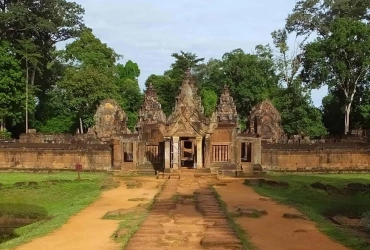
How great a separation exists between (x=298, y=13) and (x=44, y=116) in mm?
33072

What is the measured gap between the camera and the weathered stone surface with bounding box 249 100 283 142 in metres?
44.2

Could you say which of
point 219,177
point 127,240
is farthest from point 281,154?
point 127,240

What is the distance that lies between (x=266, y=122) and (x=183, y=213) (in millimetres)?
28986

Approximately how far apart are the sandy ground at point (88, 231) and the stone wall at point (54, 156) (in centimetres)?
1235

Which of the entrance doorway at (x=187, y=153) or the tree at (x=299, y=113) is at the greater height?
the tree at (x=299, y=113)

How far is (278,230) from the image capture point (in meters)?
14.5

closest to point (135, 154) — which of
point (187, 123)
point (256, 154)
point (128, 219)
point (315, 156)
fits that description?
point (187, 123)

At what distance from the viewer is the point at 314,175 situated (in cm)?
3256

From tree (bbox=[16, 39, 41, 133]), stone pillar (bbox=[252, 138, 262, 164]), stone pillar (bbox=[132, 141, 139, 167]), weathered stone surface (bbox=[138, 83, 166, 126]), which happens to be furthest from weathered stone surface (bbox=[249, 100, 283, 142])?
tree (bbox=[16, 39, 41, 133])

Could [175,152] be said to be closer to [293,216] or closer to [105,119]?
[293,216]

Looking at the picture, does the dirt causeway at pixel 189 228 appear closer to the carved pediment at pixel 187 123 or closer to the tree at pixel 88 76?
the carved pediment at pixel 187 123

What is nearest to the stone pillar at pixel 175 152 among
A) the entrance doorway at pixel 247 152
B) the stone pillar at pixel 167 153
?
the stone pillar at pixel 167 153

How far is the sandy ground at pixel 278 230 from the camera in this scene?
1253 centimetres

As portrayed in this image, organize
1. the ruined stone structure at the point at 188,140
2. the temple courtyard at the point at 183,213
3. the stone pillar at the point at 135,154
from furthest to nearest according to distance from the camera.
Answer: the stone pillar at the point at 135,154, the ruined stone structure at the point at 188,140, the temple courtyard at the point at 183,213
